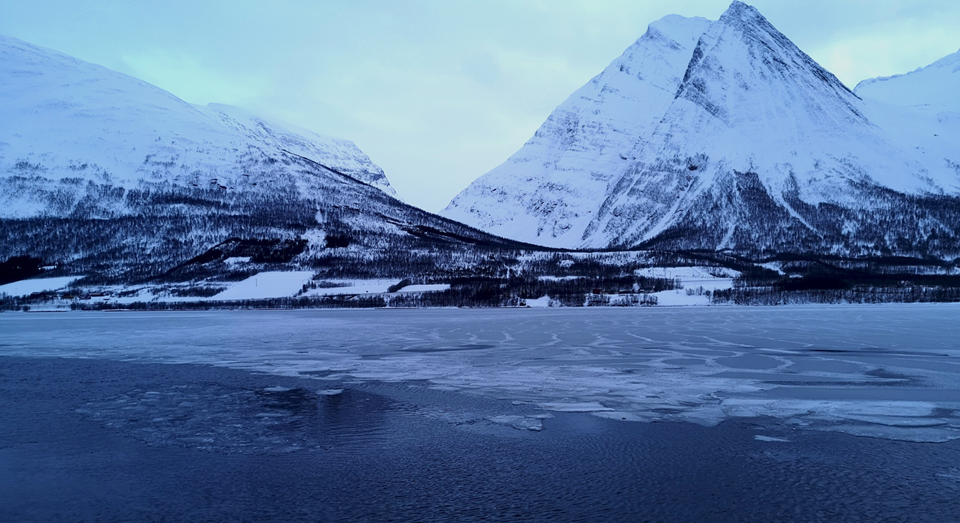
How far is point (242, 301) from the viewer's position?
13175 cm

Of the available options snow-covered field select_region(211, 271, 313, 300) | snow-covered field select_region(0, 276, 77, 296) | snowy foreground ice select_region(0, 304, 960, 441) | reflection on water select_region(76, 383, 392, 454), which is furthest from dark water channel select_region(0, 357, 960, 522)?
snow-covered field select_region(0, 276, 77, 296)

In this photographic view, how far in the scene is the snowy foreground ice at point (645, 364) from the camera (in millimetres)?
16344

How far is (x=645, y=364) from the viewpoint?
25.1m

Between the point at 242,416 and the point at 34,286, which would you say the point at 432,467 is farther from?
the point at 34,286

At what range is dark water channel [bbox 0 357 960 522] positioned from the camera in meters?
9.80

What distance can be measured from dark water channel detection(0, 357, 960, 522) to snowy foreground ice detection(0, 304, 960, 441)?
1.65m

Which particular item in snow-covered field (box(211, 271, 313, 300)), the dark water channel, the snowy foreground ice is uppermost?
snow-covered field (box(211, 271, 313, 300))

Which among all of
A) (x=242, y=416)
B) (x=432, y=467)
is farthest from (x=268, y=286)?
(x=432, y=467)

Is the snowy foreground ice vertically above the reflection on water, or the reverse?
the snowy foreground ice

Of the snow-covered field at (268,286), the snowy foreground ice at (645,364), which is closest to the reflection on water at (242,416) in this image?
the snowy foreground ice at (645,364)

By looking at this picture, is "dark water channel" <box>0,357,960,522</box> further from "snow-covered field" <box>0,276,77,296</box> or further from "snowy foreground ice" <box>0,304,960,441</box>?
"snow-covered field" <box>0,276,77,296</box>

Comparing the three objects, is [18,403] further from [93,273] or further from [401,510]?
[93,273]

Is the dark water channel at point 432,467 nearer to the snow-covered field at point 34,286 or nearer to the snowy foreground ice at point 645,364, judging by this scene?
the snowy foreground ice at point 645,364

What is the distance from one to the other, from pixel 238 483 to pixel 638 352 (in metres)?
21.3
